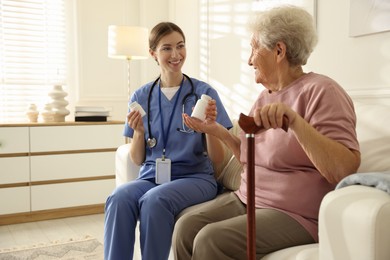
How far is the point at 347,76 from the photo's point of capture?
7.48 feet

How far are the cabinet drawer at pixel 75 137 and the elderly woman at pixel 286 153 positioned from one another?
210 cm

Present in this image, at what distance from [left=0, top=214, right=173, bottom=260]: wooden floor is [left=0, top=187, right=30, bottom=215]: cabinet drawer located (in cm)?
12

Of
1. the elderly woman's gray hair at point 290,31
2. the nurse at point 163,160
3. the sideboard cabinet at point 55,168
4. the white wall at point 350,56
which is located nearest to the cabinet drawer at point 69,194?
the sideboard cabinet at point 55,168

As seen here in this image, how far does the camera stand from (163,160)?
2018 mm

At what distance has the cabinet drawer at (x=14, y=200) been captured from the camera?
329 centimetres

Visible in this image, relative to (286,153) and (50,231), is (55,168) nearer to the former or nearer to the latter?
(50,231)

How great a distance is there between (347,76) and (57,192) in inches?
91.6

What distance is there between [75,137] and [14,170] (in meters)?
0.51

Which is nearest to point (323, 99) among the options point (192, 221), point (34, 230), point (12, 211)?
point (192, 221)

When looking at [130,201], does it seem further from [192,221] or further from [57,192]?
[57,192]

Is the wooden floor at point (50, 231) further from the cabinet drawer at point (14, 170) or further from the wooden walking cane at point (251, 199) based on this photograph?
the wooden walking cane at point (251, 199)

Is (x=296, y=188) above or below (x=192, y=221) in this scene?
above

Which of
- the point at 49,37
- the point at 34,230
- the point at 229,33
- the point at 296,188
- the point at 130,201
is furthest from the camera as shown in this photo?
the point at 49,37

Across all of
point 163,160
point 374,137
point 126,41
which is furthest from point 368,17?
point 126,41
